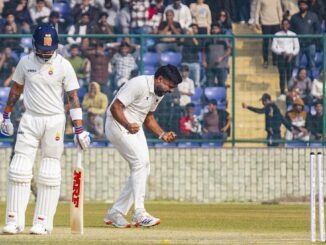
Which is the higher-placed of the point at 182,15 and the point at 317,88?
the point at 182,15

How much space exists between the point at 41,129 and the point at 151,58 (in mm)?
10883

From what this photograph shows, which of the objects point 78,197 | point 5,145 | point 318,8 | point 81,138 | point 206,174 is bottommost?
point 206,174

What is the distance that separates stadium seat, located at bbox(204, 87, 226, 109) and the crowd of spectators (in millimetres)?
87

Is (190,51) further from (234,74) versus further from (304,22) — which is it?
(304,22)

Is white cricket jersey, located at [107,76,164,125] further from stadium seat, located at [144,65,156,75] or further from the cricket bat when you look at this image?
stadium seat, located at [144,65,156,75]

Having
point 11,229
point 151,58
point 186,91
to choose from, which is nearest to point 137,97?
point 11,229

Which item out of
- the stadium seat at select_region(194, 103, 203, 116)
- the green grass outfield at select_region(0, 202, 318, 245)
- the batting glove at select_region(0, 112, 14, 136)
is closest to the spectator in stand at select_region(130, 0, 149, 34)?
the stadium seat at select_region(194, 103, 203, 116)

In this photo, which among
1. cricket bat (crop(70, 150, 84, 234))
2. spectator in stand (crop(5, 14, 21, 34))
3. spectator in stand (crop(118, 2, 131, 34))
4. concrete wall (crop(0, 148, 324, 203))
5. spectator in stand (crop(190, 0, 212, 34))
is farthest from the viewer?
spectator in stand (crop(118, 2, 131, 34))

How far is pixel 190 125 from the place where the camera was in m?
25.0

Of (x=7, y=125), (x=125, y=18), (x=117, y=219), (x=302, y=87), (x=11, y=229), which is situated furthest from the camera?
(x=125, y=18)

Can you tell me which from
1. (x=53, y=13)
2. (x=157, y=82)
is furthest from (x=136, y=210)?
(x=53, y=13)

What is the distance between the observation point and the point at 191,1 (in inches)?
1080

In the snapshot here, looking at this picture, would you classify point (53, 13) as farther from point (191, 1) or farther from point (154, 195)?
point (154, 195)

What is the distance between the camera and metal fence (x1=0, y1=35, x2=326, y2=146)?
990 inches
